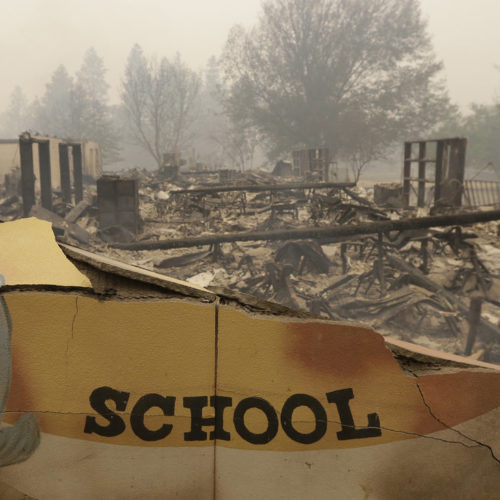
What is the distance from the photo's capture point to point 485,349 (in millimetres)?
4871

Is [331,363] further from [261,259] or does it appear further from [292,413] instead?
[261,259]

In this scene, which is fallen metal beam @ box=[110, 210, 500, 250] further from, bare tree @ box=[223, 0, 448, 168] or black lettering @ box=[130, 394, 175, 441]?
bare tree @ box=[223, 0, 448, 168]

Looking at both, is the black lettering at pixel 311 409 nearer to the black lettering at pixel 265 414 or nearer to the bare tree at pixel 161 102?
the black lettering at pixel 265 414

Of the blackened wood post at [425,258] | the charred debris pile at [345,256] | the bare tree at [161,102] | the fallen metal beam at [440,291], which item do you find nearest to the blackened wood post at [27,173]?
the charred debris pile at [345,256]

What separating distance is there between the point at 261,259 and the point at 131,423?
25.9 ft

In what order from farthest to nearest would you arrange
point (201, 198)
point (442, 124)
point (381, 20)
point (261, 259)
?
point (442, 124) → point (381, 20) → point (201, 198) → point (261, 259)

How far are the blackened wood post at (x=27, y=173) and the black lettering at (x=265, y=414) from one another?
1221 cm

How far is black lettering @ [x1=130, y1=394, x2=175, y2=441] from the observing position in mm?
1749

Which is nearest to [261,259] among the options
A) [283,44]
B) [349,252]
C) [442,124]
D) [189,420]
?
[349,252]

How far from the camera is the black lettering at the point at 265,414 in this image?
1752mm

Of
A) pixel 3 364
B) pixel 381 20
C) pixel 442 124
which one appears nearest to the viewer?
pixel 3 364

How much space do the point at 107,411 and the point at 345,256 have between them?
741 centimetres

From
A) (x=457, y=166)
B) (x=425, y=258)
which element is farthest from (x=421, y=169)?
(x=425, y=258)

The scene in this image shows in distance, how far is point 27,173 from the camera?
41.5ft
